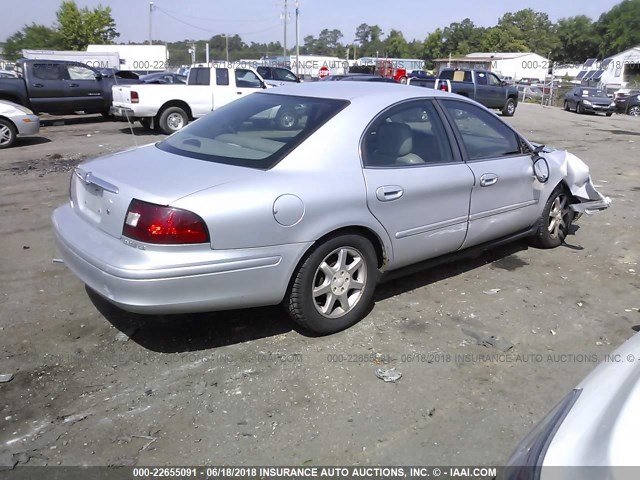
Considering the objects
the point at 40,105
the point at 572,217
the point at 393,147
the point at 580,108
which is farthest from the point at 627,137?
the point at 40,105

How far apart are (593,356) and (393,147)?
1.93 m

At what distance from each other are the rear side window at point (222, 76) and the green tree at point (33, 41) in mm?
61889

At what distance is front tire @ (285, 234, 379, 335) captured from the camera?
357cm

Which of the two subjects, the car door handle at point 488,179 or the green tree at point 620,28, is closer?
the car door handle at point 488,179

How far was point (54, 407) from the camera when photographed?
306 centimetres

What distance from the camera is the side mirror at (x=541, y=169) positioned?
5.08 m

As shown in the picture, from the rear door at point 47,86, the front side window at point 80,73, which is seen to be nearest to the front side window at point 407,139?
the rear door at point 47,86

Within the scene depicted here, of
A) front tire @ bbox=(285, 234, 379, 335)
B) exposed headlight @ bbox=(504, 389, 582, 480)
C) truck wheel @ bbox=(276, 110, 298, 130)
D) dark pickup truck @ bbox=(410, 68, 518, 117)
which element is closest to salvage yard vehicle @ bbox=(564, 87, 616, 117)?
dark pickup truck @ bbox=(410, 68, 518, 117)

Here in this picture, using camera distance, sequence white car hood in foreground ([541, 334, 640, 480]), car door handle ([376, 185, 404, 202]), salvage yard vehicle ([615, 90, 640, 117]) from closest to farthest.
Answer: white car hood in foreground ([541, 334, 640, 480])
car door handle ([376, 185, 404, 202])
salvage yard vehicle ([615, 90, 640, 117])

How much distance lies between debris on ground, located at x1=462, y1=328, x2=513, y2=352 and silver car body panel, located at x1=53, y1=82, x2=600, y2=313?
702 mm

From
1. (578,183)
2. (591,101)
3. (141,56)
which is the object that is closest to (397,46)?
(141,56)

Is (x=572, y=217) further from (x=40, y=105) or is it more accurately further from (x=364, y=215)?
(x=40, y=105)

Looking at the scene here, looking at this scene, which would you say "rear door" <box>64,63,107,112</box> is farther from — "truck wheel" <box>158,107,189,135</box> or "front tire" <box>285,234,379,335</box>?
"front tire" <box>285,234,379,335</box>

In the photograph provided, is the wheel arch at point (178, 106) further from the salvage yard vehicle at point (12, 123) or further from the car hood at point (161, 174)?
the car hood at point (161, 174)
